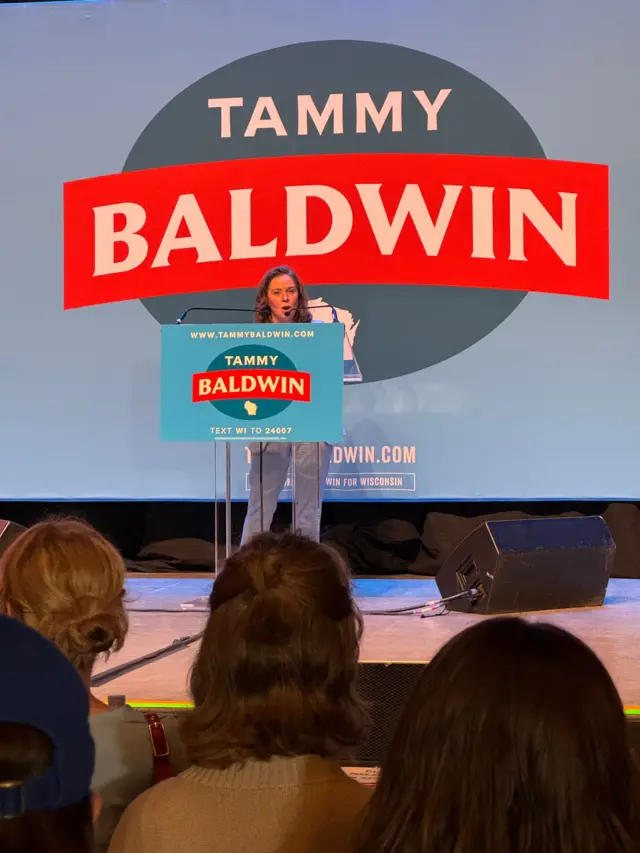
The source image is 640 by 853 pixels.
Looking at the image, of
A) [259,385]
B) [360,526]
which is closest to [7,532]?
[259,385]

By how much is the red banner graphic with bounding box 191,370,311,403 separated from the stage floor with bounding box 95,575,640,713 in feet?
2.64

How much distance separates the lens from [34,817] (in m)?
0.44

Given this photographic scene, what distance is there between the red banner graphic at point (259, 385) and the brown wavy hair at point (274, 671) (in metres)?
2.22

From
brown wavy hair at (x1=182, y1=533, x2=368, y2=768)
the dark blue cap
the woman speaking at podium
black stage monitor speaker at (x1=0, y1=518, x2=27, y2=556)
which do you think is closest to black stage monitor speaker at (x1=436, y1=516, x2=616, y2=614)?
the woman speaking at podium

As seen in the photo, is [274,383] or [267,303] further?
[267,303]

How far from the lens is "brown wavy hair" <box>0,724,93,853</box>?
0.44 metres

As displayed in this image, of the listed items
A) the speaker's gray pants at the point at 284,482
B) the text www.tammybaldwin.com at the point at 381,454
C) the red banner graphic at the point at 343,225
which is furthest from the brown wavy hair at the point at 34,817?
the red banner graphic at the point at 343,225

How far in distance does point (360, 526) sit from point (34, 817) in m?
4.50

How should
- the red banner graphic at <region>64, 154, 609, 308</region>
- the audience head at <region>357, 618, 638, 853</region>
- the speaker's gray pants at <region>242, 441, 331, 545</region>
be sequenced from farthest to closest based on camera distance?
the red banner graphic at <region>64, 154, 609, 308</region> < the speaker's gray pants at <region>242, 441, 331, 545</region> < the audience head at <region>357, 618, 638, 853</region>

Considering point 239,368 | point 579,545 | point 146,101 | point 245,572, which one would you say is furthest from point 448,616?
point 146,101

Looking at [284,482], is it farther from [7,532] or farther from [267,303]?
[7,532]

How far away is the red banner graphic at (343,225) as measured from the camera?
464 cm

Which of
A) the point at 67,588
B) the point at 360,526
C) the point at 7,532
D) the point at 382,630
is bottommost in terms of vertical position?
the point at 382,630

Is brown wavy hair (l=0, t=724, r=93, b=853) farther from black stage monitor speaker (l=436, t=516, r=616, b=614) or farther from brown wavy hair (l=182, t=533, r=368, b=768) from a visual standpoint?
black stage monitor speaker (l=436, t=516, r=616, b=614)
